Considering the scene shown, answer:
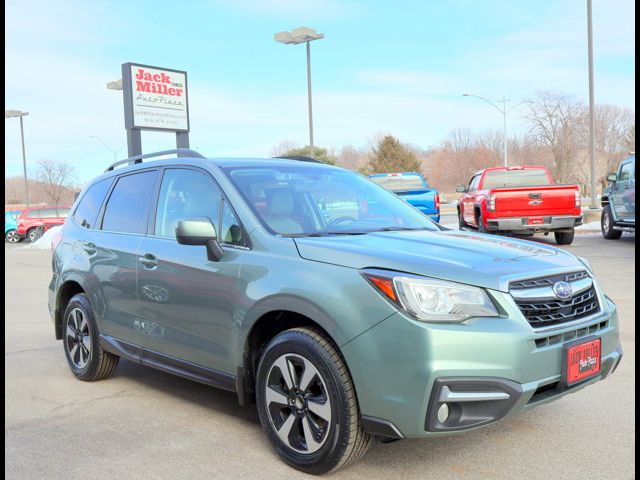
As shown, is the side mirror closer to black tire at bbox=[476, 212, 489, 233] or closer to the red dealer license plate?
the red dealer license plate

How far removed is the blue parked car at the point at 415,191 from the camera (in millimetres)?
17125

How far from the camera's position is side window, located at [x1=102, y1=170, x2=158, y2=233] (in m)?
A: 4.94

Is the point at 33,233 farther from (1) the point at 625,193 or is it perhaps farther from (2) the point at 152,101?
(1) the point at 625,193

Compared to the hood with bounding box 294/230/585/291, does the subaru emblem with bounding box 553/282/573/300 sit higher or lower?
lower

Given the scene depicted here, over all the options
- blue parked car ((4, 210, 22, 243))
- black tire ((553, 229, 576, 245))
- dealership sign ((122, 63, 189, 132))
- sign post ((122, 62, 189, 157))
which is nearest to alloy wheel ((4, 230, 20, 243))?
blue parked car ((4, 210, 22, 243))

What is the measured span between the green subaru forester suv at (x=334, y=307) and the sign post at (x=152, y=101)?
18.1 metres

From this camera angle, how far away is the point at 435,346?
3.02m

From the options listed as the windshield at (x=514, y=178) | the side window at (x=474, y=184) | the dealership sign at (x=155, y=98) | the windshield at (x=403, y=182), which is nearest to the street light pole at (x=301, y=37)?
the dealership sign at (x=155, y=98)

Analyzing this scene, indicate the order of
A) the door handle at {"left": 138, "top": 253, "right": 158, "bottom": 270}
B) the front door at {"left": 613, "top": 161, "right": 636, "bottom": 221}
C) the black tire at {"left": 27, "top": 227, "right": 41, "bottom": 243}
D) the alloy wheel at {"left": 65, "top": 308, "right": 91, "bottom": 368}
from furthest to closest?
the black tire at {"left": 27, "top": 227, "right": 41, "bottom": 243}
the front door at {"left": 613, "top": 161, "right": 636, "bottom": 221}
the alloy wheel at {"left": 65, "top": 308, "right": 91, "bottom": 368}
the door handle at {"left": 138, "top": 253, "right": 158, "bottom": 270}

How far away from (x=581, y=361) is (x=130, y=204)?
342 cm

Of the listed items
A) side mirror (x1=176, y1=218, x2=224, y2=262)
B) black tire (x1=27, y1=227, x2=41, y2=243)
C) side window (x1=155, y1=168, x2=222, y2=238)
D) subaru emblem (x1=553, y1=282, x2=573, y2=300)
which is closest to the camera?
subaru emblem (x1=553, y1=282, x2=573, y2=300)

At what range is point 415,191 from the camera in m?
17.8

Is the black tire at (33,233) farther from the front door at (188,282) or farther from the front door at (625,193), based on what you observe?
the front door at (188,282)

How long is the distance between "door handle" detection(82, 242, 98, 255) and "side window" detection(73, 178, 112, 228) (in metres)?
0.18
